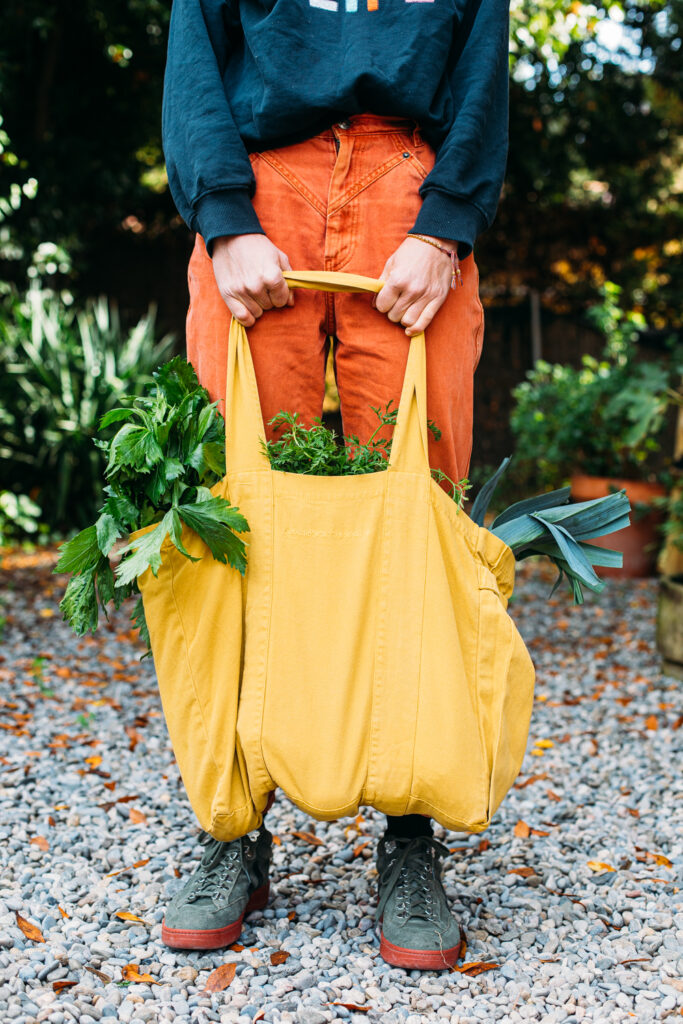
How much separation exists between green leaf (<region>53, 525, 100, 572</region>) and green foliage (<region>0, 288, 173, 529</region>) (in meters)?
4.25

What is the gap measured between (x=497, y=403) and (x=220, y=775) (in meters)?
5.56

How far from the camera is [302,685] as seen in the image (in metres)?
1.39

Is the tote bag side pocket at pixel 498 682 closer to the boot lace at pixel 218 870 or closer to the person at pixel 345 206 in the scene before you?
the person at pixel 345 206

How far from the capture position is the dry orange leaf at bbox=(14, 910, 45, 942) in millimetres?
1572

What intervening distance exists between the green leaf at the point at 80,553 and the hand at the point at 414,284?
24.3 inches

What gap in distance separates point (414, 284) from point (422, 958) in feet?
3.70

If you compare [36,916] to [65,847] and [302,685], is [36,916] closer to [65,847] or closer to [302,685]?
[65,847]

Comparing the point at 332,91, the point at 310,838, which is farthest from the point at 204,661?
the point at 332,91

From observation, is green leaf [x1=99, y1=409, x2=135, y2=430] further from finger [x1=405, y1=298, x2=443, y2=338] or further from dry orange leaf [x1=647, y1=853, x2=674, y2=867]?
dry orange leaf [x1=647, y1=853, x2=674, y2=867]

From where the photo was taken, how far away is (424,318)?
1.46 meters

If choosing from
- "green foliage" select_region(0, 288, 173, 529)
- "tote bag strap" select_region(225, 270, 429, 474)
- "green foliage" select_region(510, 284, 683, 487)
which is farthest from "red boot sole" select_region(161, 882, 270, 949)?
"green foliage" select_region(0, 288, 173, 529)

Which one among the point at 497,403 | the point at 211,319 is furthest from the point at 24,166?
the point at 211,319

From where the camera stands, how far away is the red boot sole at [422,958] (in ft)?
4.82

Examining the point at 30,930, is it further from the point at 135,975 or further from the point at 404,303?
the point at 404,303
